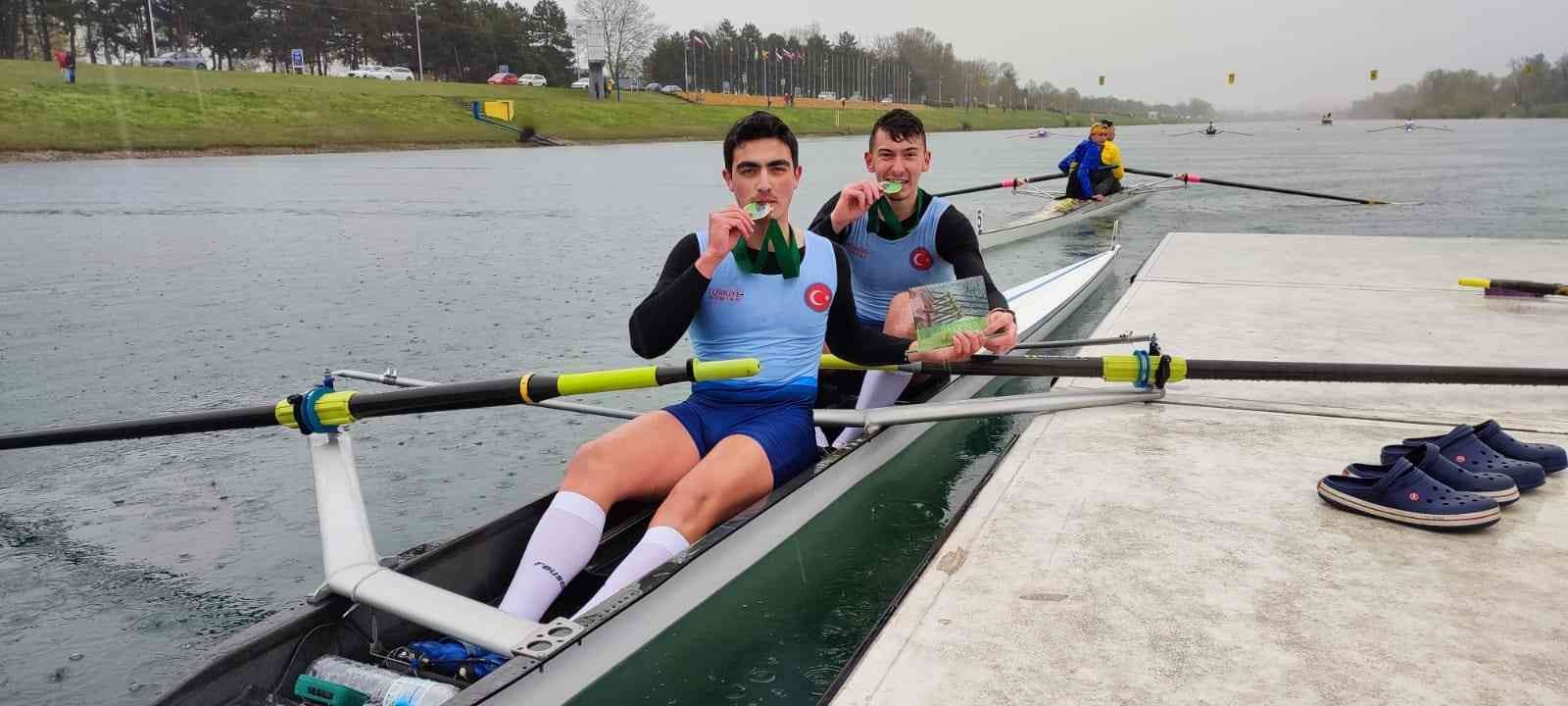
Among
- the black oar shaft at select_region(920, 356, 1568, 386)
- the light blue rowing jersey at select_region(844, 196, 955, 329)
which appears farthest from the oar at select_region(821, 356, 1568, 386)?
the light blue rowing jersey at select_region(844, 196, 955, 329)

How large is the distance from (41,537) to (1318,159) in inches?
1919

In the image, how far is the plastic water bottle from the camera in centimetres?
262

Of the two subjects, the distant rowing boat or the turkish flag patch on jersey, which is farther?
the distant rowing boat

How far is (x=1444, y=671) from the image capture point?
274 centimetres

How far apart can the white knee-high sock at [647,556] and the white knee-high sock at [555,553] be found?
0.13 meters

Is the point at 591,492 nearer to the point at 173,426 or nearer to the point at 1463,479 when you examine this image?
the point at 173,426

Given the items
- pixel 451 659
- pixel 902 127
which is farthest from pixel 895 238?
pixel 451 659

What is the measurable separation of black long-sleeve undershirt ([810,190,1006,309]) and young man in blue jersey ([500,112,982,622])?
987 mm

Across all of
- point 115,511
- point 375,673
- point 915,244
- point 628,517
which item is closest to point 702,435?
point 628,517

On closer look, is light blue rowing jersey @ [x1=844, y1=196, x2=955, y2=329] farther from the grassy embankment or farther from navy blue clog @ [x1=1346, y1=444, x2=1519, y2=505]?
the grassy embankment

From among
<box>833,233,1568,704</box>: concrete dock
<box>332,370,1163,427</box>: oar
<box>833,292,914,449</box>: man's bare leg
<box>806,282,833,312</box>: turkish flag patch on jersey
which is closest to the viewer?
<box>833,233,1568,704</box>: concrete dock

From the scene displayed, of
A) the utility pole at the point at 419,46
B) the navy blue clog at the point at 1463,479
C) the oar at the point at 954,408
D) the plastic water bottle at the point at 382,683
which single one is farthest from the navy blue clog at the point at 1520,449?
the utility pole at the point at 419,46

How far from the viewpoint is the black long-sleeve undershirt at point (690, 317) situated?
142 inches

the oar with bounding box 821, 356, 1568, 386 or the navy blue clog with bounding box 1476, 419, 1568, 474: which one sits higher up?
the oar with bounding box 821, 356, 1568, 386
